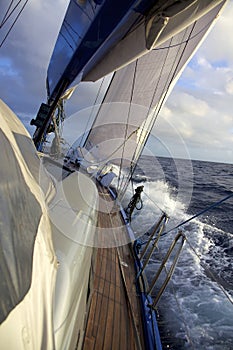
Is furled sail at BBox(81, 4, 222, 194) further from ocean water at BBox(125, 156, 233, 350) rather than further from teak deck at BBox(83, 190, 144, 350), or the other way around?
teak deck at BBox(83, 190, 144, 350)

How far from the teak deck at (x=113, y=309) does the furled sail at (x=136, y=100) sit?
1998mm

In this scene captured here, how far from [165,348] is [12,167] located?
236 centimetres

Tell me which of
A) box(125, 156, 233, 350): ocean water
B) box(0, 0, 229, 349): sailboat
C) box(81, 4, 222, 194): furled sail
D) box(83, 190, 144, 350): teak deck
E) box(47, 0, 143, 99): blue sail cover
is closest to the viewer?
box(0, 0, 229, 349): sailboat

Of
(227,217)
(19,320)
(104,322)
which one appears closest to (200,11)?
(19,320)

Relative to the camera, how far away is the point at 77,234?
4.69 feet

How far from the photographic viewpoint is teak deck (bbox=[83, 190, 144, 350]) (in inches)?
62.8

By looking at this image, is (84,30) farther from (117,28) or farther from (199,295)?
(199,295)

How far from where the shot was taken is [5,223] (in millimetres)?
701

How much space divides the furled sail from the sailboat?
0.17m

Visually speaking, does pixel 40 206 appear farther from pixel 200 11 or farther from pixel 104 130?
pixel 104 130

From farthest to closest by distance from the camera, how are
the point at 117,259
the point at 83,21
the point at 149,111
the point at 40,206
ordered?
the point at 149,111 → the point at 117,259 → the point at 83,21 → the point at 40,206

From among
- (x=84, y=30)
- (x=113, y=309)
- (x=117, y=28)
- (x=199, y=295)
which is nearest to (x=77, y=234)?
(x=113, y=309)

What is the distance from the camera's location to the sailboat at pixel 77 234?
72 cm

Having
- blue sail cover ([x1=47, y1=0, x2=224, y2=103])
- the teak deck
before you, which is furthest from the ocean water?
blue sail cover ([x1=47, y1=0, x2=224, y2=103])
